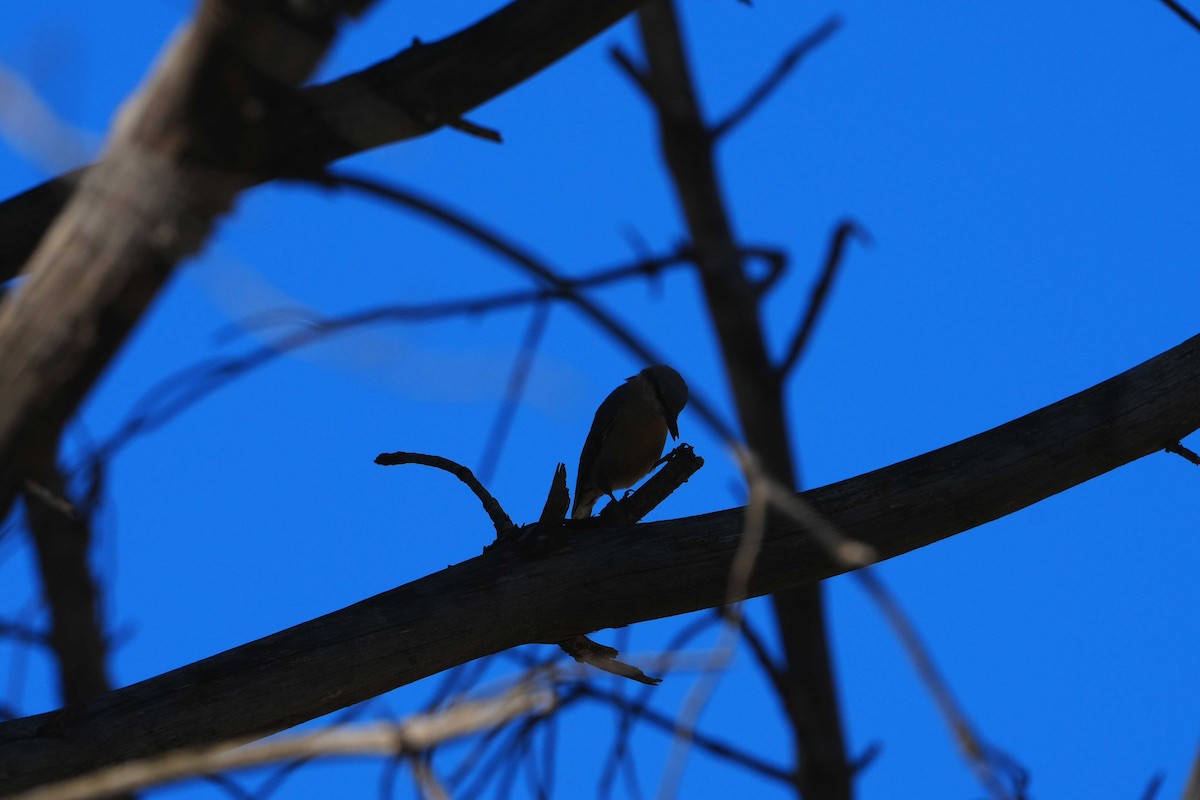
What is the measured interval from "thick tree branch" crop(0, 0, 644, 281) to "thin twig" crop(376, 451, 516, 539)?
0.72 metres

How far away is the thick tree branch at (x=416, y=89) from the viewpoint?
254 centimetres

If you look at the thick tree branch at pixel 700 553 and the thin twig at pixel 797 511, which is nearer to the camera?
the thin twig at pixel 797 511

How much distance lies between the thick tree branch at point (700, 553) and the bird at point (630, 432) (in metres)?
1.61

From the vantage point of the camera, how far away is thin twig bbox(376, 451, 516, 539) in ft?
8.69

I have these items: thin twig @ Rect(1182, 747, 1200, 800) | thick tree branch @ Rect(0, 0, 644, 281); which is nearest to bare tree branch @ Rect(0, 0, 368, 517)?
thick tree branch @ Rect(0, 0, 644, 281)

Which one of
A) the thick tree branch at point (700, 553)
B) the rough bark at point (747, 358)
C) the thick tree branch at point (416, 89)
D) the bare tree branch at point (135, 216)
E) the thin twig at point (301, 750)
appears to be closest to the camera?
the thin twig at point (301, 750)

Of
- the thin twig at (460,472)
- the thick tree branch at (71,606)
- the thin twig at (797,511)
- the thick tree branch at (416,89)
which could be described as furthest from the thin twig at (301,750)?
the thick tree branch at (71,606)

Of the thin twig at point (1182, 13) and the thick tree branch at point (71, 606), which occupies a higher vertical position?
the thick tree branch at point (71, 606)

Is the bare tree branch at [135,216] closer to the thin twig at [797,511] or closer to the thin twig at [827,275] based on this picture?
the thin twig at [797,511]

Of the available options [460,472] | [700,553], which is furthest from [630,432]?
[700,553]

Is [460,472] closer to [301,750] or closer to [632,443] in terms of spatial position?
[632,443]

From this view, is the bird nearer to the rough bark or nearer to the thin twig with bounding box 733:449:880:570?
the rough bark

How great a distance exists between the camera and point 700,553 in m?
2.49

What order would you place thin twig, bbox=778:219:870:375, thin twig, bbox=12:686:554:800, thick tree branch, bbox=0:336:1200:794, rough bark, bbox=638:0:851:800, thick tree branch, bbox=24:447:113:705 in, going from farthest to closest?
thick tree branch, bbox=24:447:113:705, rough bark, bbox=638:0:851:800, thin twig, bbox=778:219:870:375, thick tree branch, bbox=0:336:1200:794, thin twig, bbox=12:686:554:800
